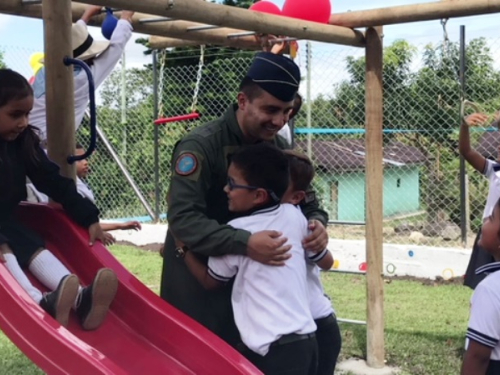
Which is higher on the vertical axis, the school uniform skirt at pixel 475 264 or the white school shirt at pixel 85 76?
the white school shirt at pixel 85 76

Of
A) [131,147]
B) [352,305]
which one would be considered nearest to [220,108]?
[131,147]

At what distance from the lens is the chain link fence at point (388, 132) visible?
24.2ft

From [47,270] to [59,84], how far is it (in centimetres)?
70

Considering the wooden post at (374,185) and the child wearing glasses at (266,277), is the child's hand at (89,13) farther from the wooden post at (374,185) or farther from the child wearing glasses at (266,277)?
the wooden post at (374,185)

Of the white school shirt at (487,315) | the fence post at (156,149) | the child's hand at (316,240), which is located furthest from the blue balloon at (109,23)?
the fence post at (156,149)

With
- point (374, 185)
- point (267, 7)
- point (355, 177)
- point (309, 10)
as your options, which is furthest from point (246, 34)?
point (355, 177)

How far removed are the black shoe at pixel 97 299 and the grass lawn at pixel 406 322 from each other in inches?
80.2

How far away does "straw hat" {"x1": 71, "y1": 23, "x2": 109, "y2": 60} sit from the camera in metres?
3.30

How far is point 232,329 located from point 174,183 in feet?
1.92

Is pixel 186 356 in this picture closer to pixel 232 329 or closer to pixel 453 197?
pixel 232 329

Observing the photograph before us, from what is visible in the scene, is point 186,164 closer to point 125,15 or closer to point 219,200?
point 219,200

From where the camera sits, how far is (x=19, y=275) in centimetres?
259

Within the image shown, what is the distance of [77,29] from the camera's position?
10.8 feet

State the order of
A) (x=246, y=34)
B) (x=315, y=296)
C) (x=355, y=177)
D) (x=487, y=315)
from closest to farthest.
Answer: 1. (x=487, y=315)
2. (x=315, y=296)
3. (x=246, y=34)
4. (x=355, y=177)
